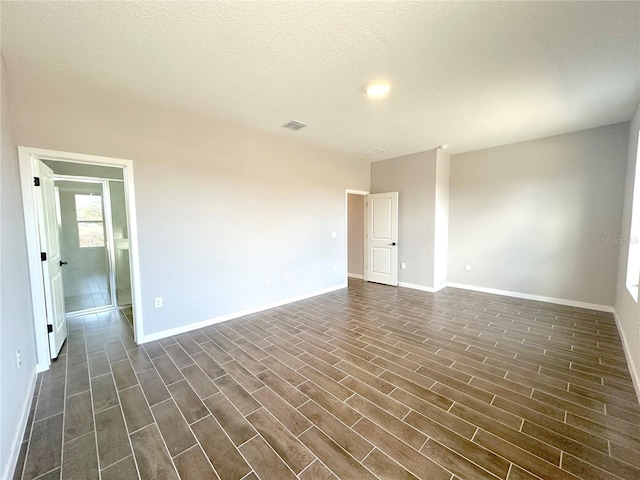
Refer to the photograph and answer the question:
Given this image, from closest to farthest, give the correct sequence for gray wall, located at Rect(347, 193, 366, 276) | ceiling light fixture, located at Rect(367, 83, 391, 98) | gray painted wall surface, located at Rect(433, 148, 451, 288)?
ceiling light fixture, located at Rect(367, 83, 391, 98) → gray painted wall surface, located at Rect(433, 148, 451, 288) → gray wall, located at Rect(347, 193, 366, 276)

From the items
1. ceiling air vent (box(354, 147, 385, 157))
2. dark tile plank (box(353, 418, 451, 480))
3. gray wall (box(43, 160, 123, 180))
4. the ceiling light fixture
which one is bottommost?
dark tile plank (box(353, 418, 451, 480))

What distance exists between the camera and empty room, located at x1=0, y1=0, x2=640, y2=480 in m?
1.65

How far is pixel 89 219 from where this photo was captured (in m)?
4.81

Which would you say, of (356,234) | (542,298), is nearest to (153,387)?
(356,234)

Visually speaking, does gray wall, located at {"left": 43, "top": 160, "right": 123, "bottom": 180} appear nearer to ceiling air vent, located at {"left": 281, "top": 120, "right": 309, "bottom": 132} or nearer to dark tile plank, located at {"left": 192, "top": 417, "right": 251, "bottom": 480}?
ceiling air vent, located at {"left": 281, "top": 120, "right": 309, "bottom": 132}

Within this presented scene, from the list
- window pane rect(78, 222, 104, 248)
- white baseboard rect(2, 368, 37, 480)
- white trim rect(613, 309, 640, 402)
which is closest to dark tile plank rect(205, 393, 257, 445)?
white baseboard rect(2, 368, 37, 480)

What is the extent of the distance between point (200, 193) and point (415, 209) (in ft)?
13.2

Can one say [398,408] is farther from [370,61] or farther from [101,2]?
[101,2]

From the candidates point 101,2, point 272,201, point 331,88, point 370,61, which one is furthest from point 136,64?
point 272,201

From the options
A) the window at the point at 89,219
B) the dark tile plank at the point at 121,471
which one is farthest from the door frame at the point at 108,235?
the dark tile plank at the point at 121,471

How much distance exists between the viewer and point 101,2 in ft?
5.23

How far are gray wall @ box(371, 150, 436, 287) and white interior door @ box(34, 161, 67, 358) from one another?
5.37 m

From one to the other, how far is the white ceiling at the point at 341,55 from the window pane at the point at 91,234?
3269mm

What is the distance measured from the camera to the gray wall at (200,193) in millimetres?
2590
